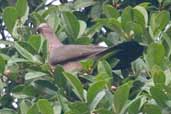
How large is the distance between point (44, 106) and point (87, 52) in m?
0.96

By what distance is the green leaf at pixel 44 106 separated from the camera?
8.30 feet

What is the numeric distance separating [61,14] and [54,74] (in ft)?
1.56

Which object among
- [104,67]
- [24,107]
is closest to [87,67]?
[104,67]

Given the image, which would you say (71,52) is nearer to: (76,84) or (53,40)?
(53,40)

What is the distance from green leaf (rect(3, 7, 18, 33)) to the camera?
3171 millimetres

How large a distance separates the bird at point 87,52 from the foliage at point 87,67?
36 mm

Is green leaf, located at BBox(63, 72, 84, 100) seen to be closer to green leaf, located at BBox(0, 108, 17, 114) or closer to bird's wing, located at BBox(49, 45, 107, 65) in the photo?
green leaf, located at BBox(0, 108, 17, 114)

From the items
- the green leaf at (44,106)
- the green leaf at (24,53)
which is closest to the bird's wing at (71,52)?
the green leaf at (24,53)

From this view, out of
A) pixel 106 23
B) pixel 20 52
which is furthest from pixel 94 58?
pixel 20 52

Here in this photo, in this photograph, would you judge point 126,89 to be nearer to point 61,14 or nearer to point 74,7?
point 61,14

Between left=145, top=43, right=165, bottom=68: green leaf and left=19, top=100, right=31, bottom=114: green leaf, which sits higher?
→ left=145, top=43, right=165, bottom=68: green leaf

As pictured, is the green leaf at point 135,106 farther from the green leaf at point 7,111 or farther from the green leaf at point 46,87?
the green leaf at point 7,111

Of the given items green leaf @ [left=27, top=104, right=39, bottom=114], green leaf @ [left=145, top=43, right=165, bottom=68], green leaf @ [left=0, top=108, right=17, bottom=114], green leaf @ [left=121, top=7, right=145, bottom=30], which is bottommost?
green leaf @ [left=0, top=108, right=17, bottom=114]

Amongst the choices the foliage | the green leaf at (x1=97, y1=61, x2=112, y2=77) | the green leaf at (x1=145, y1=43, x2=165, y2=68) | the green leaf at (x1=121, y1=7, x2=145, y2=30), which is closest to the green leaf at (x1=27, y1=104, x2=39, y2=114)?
the foliage
